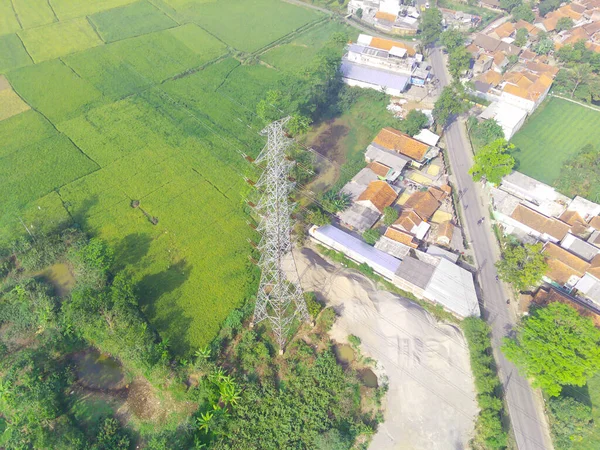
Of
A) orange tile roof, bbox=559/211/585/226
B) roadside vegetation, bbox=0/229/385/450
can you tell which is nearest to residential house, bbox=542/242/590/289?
orange tile roof, bbox=559/211/585/226

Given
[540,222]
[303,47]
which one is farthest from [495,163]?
[303,47]

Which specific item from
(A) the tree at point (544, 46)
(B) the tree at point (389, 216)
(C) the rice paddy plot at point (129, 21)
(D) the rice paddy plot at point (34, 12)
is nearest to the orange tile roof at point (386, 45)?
(A) the tree at point (544, 46)

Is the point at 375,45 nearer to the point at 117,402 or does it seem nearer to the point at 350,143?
the point at 350,143

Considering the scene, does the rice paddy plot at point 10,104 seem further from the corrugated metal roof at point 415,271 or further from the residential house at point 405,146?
the corrugated metal roof at point 415,271

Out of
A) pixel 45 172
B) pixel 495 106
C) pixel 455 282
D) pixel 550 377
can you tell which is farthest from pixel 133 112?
pixel 550 377

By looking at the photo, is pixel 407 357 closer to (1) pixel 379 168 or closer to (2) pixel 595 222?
(1) pixel 379 168

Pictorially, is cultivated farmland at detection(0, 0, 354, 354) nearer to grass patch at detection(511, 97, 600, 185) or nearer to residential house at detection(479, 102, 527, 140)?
residential house at detection(479, 102, 527, 140)

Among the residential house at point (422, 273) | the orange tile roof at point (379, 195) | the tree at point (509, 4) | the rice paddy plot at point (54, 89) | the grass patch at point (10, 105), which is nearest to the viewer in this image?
the residential house at point (422, 273)
